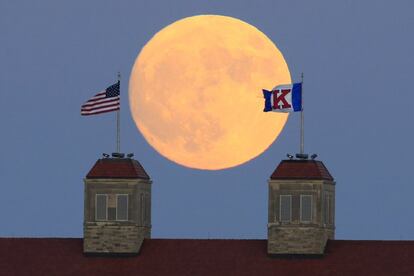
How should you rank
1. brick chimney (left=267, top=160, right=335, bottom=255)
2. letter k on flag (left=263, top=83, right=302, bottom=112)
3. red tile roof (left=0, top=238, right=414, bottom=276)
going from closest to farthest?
1. red tile roof (left=0, top=238, right=414, bottom=276)
2. letter k on flag (left=263, top=83, right=302, bottom=112)
3. brick chimney (left=267, top=160, right=335, bottom=255)

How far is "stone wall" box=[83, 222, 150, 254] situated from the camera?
462ft

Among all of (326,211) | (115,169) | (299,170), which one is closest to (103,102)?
(115,169)

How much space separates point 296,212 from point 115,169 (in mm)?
12557

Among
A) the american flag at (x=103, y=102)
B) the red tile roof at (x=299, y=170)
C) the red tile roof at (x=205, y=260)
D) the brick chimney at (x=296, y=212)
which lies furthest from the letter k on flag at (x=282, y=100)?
the american flag at (x=103, y=102)

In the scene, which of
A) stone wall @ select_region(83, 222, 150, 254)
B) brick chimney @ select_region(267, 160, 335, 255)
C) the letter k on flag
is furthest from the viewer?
stone wall @ select_region(83, 222, 150, 254)

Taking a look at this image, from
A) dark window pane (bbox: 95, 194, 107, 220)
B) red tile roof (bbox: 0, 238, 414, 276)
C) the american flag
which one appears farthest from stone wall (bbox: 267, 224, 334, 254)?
the american flag

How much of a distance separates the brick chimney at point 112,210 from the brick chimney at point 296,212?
912 cm

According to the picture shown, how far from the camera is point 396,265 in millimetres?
135375

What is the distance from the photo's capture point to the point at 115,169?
142 m

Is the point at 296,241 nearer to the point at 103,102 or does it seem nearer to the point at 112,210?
the point at 112,210

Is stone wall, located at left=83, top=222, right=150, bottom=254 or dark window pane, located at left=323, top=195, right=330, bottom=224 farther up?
dark window pane, located at left=323, top=195, right=330, bottom=224

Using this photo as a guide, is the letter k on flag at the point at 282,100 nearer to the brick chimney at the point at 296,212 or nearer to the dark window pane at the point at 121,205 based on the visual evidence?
the brick chimney at the point at 296,212

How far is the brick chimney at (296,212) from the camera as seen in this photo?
138m

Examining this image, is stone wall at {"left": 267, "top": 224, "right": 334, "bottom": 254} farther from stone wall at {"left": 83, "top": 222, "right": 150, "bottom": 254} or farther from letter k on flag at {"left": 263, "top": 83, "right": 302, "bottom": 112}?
stone wall at {"left": 83, "top": 222, "right": 150, "bottom": 254}
